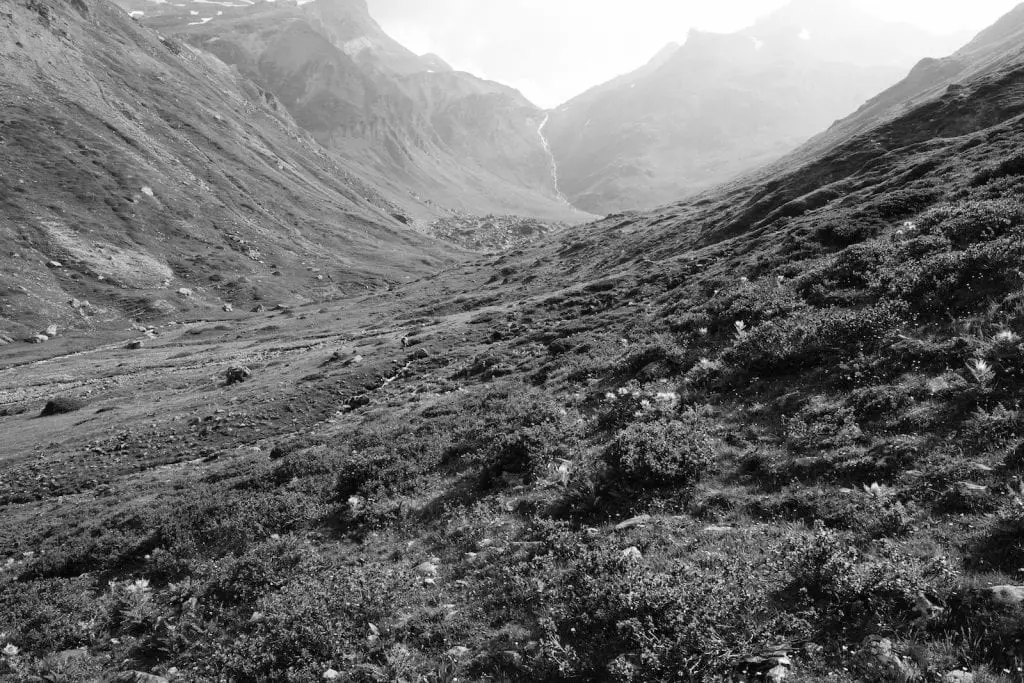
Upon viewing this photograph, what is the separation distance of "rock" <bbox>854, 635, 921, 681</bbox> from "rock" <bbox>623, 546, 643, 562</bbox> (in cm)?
326

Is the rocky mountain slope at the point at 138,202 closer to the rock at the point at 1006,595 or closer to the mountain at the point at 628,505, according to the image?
the mountain at the point at 628,505

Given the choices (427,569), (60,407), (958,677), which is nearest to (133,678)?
(427,569)

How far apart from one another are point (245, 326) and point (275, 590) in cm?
7808

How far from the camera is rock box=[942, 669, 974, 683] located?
4.94 metres

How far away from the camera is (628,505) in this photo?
10680 millimetres

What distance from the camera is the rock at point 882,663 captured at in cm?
526

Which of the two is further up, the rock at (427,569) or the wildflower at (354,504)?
the rock at (427,569)

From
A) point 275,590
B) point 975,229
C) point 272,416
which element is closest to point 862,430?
point 975,229

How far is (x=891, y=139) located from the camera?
5103cm

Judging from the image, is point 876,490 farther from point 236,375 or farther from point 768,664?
point 236,375

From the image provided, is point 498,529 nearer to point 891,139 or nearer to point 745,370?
point 745,370

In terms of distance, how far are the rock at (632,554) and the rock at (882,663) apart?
326 centimetres

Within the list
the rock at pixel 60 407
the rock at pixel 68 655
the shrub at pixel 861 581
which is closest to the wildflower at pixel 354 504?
the rock at pixel 68 655

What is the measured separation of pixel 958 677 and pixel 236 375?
4238 centimetres
